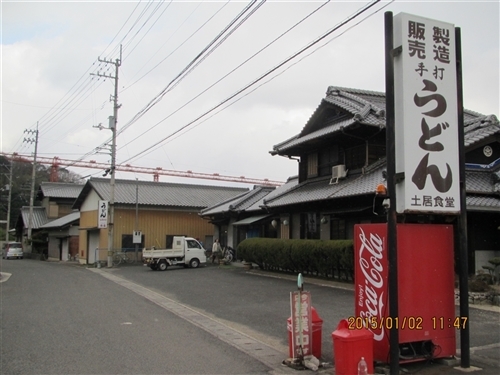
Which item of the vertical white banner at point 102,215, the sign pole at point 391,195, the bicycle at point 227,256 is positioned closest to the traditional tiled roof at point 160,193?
the vertical white banner at point 102,215

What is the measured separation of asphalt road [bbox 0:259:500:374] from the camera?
287 inches

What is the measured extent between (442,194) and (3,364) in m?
7.28

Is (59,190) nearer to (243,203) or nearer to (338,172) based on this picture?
(243,203)

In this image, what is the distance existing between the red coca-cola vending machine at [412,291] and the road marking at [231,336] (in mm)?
1502

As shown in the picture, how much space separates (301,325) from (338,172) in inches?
526

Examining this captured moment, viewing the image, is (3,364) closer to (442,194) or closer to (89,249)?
(442,194)

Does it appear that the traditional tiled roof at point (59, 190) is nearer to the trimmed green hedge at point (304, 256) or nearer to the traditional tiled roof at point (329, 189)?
the trimmed green hedge at point (304, 256)

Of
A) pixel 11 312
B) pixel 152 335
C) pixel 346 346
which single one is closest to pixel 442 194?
pixel 346 346

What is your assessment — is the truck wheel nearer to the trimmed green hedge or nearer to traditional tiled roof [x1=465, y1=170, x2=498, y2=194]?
the trimmed green hedge

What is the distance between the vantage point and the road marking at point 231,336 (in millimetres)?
7574

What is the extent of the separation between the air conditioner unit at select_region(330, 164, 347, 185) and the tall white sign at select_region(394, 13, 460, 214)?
12.5 meters

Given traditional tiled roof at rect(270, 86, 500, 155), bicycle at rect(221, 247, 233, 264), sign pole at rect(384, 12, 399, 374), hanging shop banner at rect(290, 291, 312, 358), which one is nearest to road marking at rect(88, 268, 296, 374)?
hanging shop banner at rect(290, 291, 312, 358)

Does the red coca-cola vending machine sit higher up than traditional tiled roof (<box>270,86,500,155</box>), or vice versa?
traditional tiled roof (<box>270,86,500,155</box>)
